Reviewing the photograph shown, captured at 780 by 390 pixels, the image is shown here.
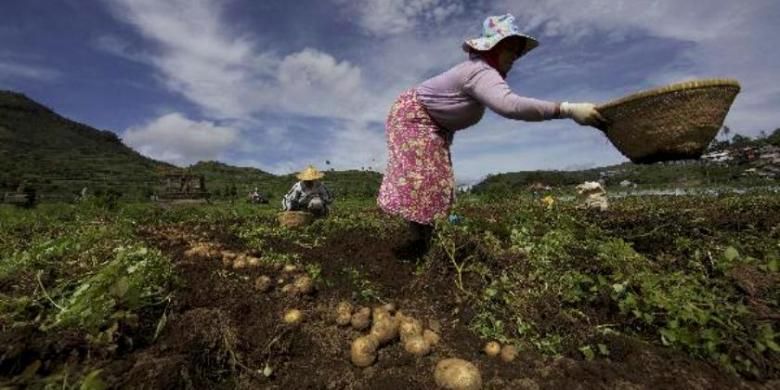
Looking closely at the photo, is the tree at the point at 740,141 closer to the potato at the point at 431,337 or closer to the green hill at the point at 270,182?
the green hill at the point at 270,182

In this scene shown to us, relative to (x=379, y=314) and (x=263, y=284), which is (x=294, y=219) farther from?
(x=379, y=314)

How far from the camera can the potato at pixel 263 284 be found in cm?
336

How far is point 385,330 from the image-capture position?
9.02ft

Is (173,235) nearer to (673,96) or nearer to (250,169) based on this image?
(673,96)

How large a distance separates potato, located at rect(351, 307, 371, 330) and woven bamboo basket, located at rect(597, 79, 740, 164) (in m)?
1.70

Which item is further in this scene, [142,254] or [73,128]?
[73,128]

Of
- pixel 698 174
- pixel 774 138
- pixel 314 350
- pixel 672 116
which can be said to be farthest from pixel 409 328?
pixel 774 138

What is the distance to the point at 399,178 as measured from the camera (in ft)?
11.3

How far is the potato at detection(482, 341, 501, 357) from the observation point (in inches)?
99.3

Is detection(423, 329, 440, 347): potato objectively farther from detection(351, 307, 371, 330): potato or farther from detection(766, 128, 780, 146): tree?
detection(766, 128, 780, 146): tree

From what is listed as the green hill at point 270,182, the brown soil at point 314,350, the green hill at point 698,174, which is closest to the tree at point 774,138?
the green hill at point 698,174

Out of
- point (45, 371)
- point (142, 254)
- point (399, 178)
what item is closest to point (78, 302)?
point (45, 371)

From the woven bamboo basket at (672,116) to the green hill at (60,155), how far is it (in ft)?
67.0

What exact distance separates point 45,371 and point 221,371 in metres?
0.71
